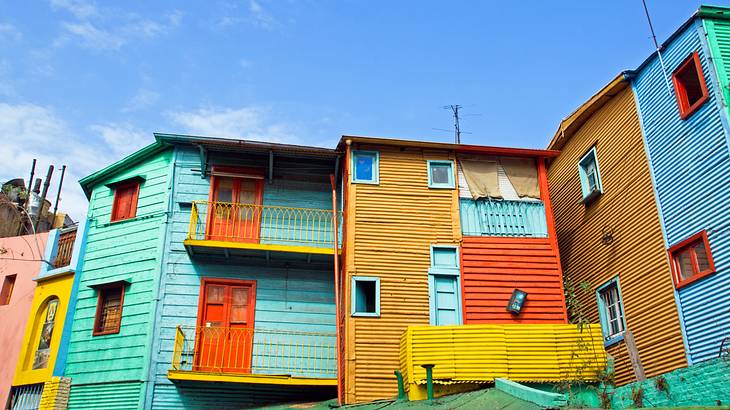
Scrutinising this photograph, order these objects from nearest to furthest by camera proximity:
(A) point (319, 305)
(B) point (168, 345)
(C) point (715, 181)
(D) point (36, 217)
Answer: (C) point (715, 181) < (B) point (168, 345) < (A) point (319, 305) < (D) point (36, 217)

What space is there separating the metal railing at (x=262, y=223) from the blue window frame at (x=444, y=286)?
3025 mm

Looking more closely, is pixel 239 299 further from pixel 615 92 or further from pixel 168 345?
pixel 615 92

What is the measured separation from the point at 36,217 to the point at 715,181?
75.5 feet

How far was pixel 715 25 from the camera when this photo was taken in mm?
14414

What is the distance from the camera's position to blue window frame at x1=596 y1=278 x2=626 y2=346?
16.8 meters

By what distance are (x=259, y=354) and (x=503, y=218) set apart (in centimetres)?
706

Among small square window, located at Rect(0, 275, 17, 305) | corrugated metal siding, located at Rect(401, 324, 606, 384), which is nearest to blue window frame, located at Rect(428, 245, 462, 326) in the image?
corrugated metal siding, located at Rect(401, 324, 606, 384)

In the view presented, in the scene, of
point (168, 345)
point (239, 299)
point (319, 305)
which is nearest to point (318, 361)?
point (319, 305)

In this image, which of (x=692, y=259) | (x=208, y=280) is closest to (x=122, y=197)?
(x=208, y=280)

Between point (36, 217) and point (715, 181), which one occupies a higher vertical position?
point (36, 217)

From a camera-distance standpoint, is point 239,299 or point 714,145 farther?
point 239,299

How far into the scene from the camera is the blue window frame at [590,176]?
18.1 meters

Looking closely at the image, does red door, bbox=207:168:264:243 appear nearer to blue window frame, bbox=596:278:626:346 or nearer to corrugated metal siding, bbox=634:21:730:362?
blue window frame, bbox=596:278:626:346

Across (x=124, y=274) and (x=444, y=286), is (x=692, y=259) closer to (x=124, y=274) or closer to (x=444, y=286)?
(x=444, y=286)
